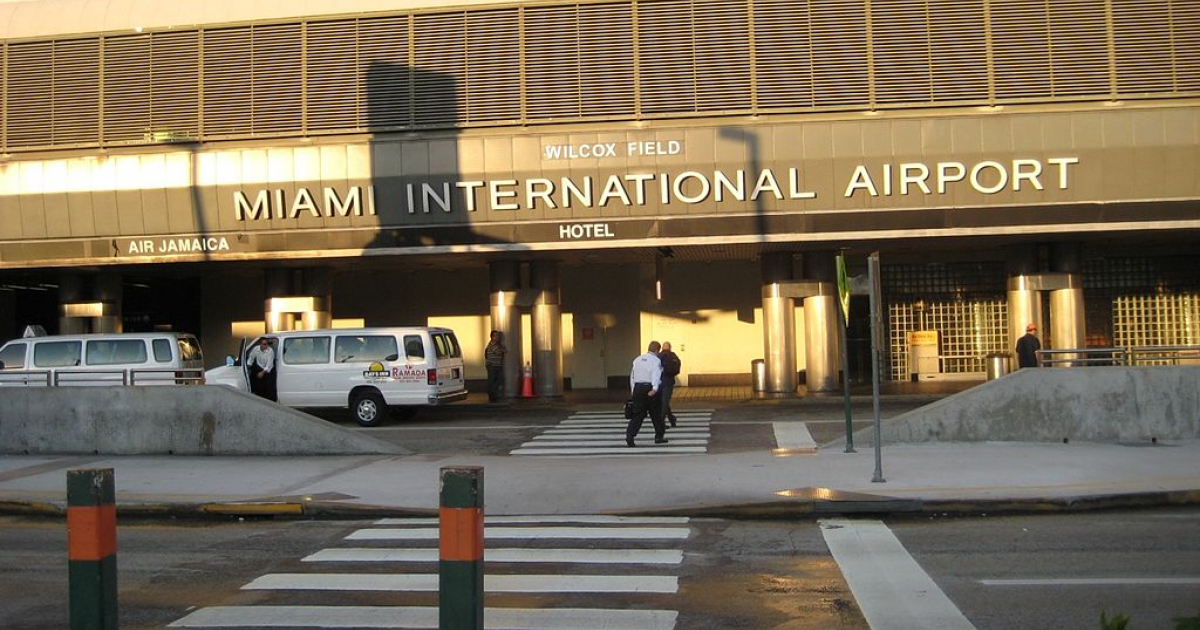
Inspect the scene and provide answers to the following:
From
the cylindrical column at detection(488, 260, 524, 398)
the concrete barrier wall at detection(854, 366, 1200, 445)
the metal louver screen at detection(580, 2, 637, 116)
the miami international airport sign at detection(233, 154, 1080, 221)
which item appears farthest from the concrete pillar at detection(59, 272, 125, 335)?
the concrete barrier wall at detection(854, 366, 1200, 445)

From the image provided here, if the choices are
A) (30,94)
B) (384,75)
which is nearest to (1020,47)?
(384,75)

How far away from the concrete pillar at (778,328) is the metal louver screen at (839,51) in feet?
14.2

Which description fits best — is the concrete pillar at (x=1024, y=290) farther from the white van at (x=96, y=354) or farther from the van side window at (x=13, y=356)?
the van side window at (x=13, y=356)

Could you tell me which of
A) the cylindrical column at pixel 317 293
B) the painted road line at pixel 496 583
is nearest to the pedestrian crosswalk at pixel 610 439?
the painted road line at pixel 496 583

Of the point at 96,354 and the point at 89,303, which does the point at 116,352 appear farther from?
the point at 89,303

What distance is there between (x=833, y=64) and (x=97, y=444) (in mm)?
17448

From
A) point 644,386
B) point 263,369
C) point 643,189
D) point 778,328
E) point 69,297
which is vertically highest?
point 643,189

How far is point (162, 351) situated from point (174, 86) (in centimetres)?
852

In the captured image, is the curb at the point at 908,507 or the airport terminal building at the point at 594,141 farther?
the airport terminal building at the point at 594,141

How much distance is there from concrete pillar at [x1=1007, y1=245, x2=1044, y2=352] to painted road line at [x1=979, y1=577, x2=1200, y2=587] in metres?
19.3

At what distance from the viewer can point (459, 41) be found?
25906 millimetres

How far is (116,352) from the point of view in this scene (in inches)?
855

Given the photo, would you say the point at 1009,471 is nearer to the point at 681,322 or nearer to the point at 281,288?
the point at 681,322

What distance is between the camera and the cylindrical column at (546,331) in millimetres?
27672
